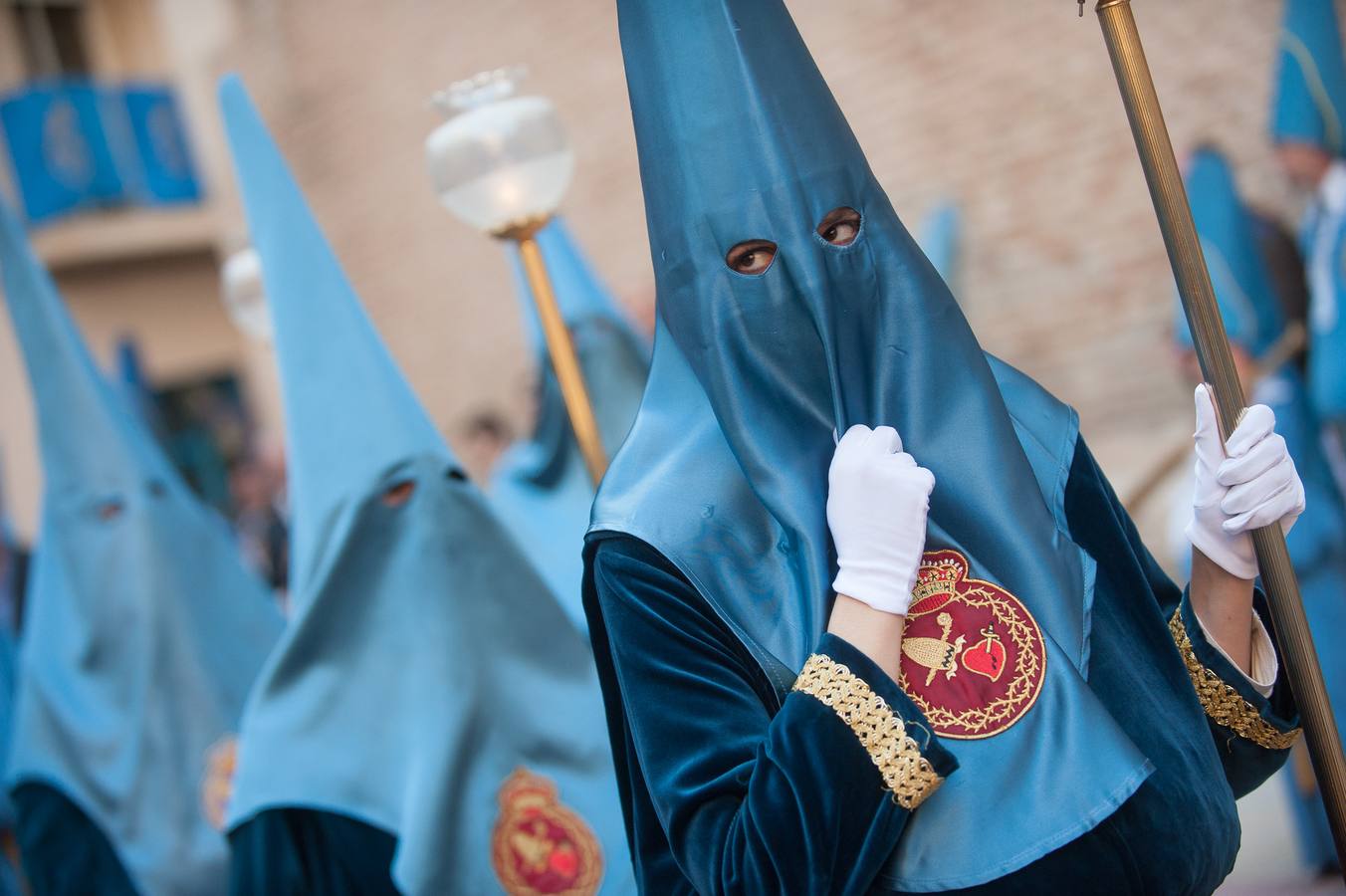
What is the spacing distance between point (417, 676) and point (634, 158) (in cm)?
553

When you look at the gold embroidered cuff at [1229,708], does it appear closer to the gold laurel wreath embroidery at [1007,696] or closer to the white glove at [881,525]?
the gold laurel wreath embroidery at [1007,696]

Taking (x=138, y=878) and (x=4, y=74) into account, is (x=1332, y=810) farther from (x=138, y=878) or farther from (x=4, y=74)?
(x=4, y=74)

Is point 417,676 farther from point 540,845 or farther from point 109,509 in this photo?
point 109,509

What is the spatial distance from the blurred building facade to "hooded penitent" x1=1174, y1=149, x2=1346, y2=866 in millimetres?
1466

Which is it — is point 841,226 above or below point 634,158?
below

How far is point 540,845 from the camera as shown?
270 cm

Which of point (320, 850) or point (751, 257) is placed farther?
point (320, 850)

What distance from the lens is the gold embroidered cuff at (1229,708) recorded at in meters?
1.75

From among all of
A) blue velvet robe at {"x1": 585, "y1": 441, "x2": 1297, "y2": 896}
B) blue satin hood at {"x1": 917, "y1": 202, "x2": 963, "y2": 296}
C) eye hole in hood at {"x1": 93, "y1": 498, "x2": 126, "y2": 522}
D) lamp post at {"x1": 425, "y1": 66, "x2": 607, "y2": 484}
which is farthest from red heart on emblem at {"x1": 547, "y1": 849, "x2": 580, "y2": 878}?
blue satin hood at {"x1": 917, "y1": 202, "x2": 963, "y2": 296}

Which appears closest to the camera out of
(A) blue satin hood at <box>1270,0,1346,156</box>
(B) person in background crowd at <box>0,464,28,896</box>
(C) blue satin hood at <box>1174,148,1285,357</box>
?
(C) blue satin hood at <box>1174,148,1285,357</box>

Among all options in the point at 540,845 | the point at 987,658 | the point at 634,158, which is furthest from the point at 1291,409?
Result: the point at 634,158

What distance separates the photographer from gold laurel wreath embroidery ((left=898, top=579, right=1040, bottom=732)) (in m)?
1.53

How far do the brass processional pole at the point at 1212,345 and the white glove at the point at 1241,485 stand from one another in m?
0.02

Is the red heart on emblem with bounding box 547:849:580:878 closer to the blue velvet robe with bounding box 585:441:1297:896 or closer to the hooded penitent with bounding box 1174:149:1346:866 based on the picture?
the blue velvet robe with bounding box 585:441:1297:896
